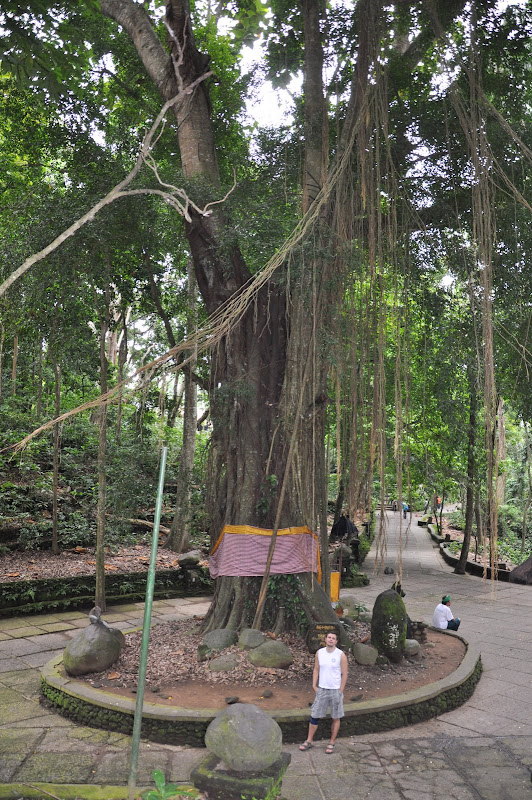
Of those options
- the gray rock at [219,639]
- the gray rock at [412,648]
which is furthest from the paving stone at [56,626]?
the gray rock at [412,648]

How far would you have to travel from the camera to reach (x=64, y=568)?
29.4 feet

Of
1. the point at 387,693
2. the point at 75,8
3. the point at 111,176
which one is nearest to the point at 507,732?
the point at 387,693

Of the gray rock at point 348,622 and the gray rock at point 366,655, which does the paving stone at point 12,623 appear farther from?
the gray rock at point 366,655

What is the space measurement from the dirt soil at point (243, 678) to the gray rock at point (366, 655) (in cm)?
6

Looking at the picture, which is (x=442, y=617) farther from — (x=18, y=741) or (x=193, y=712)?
(x=18, y=741)

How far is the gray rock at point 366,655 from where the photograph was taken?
5.53 meters

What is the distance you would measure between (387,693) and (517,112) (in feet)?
21.2

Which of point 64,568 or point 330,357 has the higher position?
point 330,357

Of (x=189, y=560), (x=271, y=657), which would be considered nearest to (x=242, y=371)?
(x=271, y=657)

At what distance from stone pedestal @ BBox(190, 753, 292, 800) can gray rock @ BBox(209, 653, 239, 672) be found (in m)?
1.80

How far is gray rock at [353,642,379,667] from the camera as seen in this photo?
5.53 m

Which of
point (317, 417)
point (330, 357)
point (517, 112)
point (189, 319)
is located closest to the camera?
point (330, 357)

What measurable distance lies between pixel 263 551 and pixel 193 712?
1981mm

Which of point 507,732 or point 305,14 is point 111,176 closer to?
point 305,14
